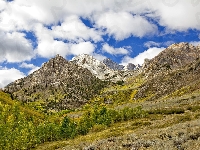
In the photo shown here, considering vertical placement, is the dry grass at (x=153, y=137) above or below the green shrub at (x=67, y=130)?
below

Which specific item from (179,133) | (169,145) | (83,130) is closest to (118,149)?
(169,145)

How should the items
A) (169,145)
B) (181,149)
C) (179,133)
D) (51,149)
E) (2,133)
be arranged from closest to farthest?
(181,149) → (169,145) → (179,133) → (51,149) → (2,133)

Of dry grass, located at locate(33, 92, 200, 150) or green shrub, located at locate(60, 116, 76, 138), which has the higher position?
green shrub, located at locate(60, 116, 76, 138)

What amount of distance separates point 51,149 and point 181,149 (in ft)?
127

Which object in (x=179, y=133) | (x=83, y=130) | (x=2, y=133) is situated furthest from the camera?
(x=83, y=130)

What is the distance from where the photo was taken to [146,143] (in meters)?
26.3

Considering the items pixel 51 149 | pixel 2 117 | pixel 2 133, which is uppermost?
pixel 2 117

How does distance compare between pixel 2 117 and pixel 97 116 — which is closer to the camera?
pixel 2 117

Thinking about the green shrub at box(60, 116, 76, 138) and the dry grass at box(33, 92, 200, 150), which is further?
the green shrub at box(60, 116, 76, 138)

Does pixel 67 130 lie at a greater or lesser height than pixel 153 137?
greater

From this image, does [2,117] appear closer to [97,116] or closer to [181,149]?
[97,116]

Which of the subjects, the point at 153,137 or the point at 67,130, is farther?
the point at 67,130

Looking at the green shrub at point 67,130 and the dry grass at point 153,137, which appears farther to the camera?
the green shrub at point 67,130

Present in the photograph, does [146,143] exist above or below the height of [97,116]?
below
